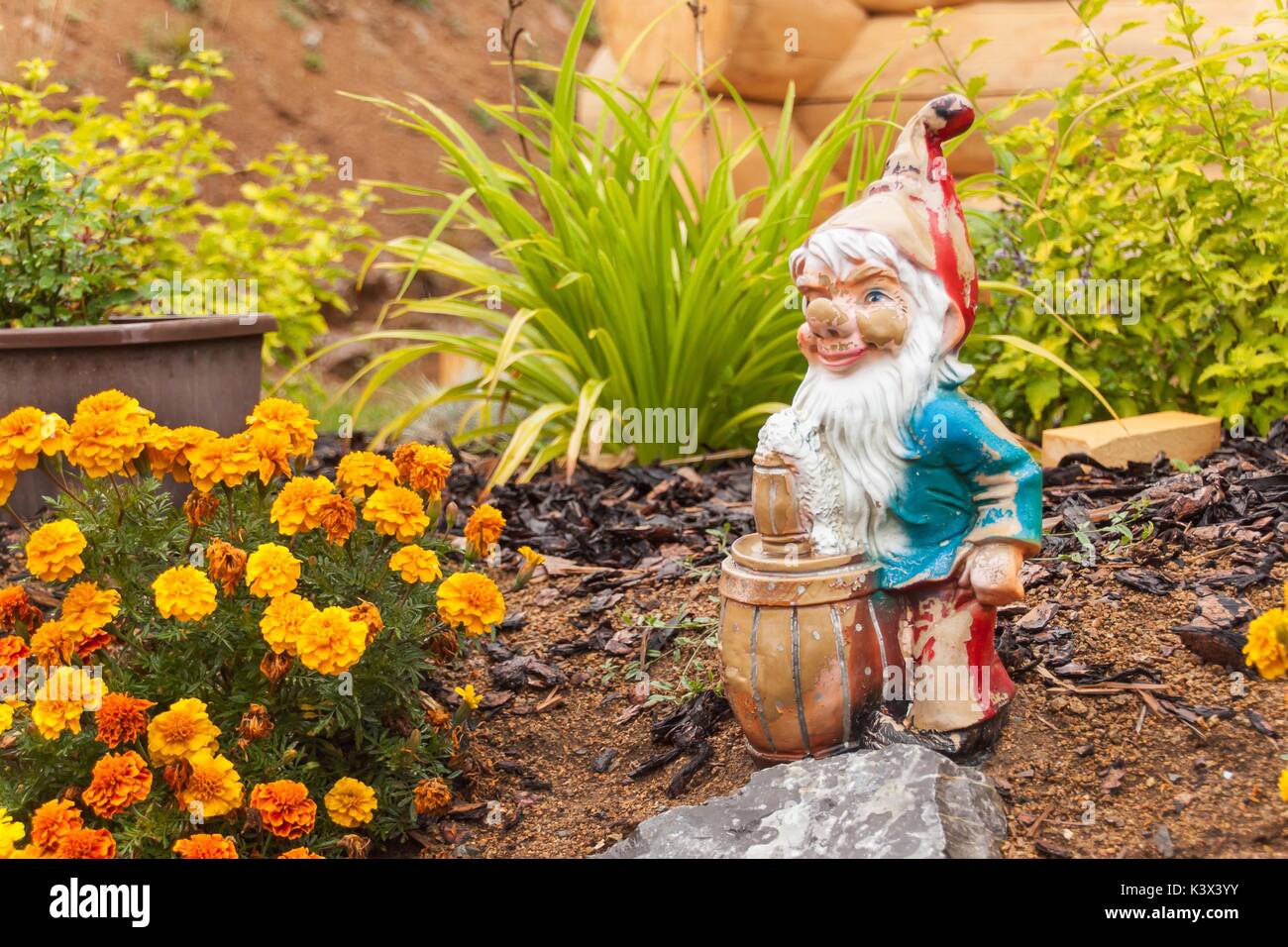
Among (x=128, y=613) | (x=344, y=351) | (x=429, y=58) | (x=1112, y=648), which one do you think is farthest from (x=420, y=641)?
(x=429, y=58)

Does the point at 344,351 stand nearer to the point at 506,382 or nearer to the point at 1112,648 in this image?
the point at 506,382

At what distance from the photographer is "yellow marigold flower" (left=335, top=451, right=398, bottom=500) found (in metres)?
2.20

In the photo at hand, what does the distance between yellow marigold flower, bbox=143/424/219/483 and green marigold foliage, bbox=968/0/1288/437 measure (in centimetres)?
230

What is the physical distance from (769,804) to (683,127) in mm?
4076

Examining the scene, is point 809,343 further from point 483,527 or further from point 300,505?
point 300,505

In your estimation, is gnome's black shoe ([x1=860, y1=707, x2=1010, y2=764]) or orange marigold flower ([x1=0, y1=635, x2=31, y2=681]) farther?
gnome's black shoe ([x1=860, y1=707, x2=1010, y2=764])

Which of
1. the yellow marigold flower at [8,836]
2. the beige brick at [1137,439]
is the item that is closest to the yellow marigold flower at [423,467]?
the yellow marigold flower at [8,836]

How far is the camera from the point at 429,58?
10000mm

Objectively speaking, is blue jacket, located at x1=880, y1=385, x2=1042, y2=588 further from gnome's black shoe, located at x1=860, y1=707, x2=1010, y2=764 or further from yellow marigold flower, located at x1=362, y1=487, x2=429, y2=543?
yellow marigold flower, located at x1=362, y1=487, x2=429, y2=543

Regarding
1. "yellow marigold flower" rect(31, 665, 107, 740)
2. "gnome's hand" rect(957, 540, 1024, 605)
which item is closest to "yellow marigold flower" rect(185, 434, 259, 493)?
"yellow marigold flower" rect(31, 665, 107, 740)

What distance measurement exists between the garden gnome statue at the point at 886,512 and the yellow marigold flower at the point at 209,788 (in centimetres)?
81

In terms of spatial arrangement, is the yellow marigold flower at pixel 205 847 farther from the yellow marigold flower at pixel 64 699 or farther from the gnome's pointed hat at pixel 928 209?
the gnome's pointed hat at pixel 928 209

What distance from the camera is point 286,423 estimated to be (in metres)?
2.23

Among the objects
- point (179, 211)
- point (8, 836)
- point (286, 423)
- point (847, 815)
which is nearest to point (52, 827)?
point (8, 836)
